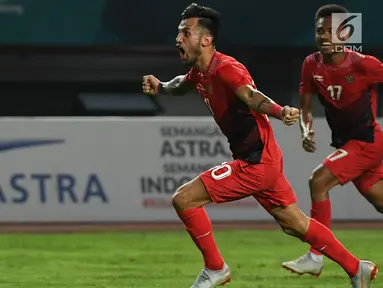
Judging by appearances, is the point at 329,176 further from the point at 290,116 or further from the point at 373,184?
the point at 290,116

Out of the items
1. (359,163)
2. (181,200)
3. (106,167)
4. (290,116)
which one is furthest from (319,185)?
(106,167)

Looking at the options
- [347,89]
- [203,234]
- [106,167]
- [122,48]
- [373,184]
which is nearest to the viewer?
[203,234]

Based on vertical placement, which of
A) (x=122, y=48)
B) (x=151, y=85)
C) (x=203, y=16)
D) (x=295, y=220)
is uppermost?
(x=203, y=16)

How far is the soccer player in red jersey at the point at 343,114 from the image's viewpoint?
30.8 feet

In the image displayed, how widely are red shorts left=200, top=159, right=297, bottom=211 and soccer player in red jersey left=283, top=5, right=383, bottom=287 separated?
4.76ft

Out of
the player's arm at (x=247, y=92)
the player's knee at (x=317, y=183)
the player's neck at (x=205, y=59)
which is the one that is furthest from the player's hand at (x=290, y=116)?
the player's knee at (x=317, y=183)

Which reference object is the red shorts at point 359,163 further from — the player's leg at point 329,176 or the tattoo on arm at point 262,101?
the tattoo on arm at point 262,101

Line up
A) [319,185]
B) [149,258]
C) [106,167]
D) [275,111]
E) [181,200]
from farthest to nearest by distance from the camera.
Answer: [106,167], [149,258], [319,185], [181,200], [275,111]

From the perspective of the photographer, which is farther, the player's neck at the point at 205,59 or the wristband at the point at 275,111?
the player's neck at the point at 205,59

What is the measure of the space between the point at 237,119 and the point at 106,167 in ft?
24.1

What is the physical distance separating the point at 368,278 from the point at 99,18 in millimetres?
11596

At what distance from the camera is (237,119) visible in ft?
25.7

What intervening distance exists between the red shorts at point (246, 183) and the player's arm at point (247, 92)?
575mm

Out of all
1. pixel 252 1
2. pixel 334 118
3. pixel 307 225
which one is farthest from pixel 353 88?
pixel 252 1
